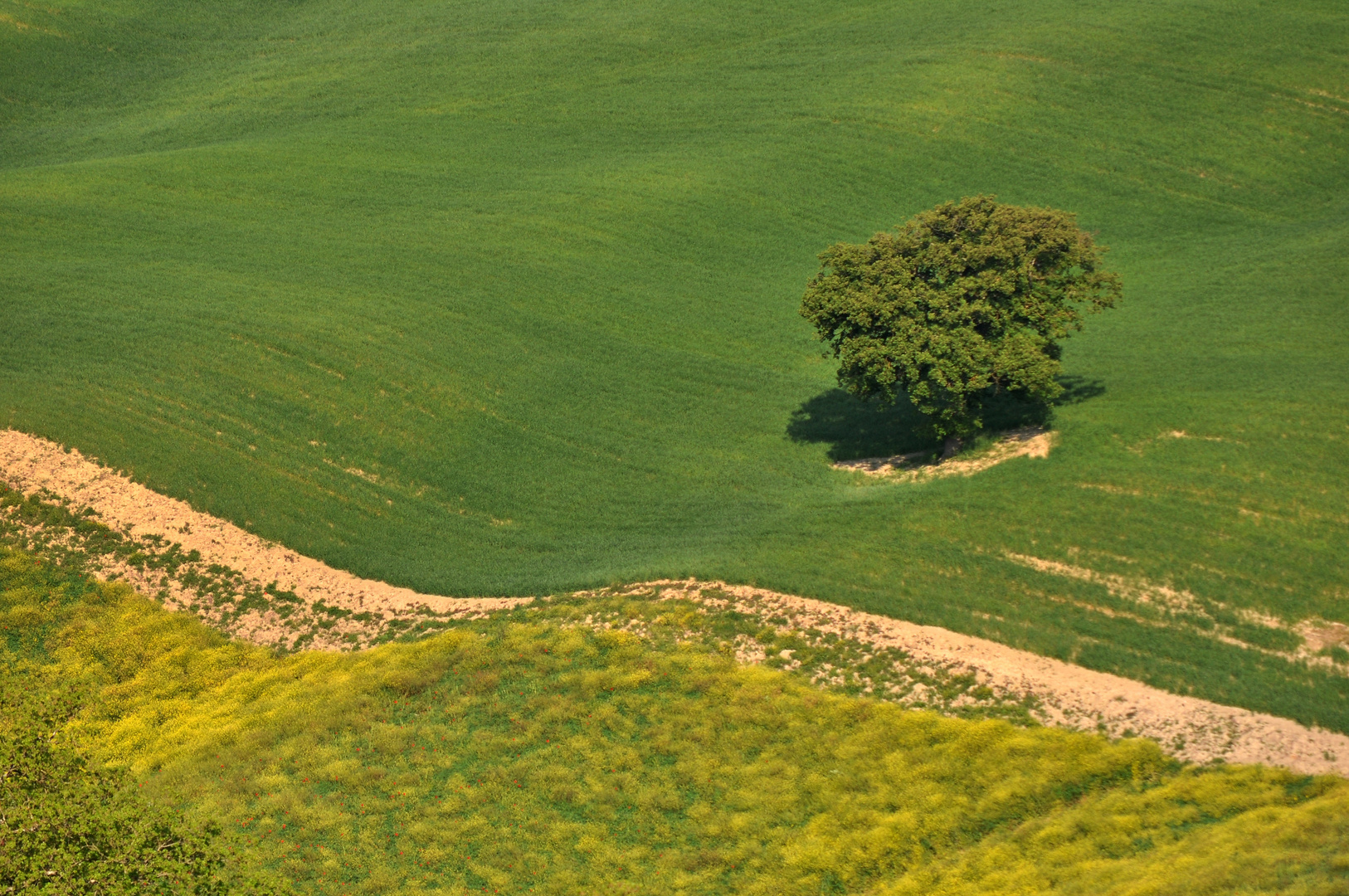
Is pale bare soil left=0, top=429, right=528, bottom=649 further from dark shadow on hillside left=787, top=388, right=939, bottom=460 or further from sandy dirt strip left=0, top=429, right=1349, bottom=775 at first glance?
dark shadow on hillside left=787, top=388, right=939, bottom=460

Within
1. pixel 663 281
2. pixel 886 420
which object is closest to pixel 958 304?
pixel 886 420

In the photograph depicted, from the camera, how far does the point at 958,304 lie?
173 feet

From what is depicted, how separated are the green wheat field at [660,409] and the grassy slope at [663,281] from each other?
296mm

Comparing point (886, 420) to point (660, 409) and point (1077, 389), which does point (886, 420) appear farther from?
point (660, 409)

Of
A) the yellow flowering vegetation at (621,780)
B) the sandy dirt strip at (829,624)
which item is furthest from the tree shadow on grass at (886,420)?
the yellow flowering vegetation at (621,780)

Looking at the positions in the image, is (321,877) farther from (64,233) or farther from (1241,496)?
(64,233)

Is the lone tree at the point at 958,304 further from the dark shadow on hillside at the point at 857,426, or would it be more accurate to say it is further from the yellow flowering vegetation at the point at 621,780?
the yellow flowering vegetation at the point at 621,780

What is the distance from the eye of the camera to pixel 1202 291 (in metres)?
68.8

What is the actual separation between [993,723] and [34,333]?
174ft

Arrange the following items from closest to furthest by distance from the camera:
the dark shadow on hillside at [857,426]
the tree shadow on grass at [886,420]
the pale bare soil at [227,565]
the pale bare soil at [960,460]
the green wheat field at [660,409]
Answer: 1. the green wheat field at [660,409]
2. the pale bare soil at [227,565]
3. the pale bare soil at [960,460]
4. the tree shadow on grass at [886,420]
5. the dark shadow on hillside at [857,426]

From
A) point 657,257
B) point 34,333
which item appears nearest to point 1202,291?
point 657,257

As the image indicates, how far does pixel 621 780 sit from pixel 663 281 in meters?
42.0

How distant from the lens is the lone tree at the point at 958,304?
50.9 meters

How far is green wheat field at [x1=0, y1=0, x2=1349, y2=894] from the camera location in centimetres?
3384
